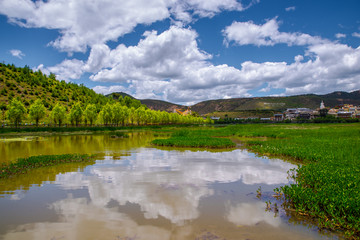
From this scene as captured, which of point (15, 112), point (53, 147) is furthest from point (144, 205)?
point (15, 112)

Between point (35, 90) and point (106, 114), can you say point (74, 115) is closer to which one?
point (106, 114)

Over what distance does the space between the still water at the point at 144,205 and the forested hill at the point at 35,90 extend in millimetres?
86343

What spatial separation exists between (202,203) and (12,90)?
11688cm

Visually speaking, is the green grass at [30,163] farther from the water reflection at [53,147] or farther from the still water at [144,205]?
the water reflection at [53,147]

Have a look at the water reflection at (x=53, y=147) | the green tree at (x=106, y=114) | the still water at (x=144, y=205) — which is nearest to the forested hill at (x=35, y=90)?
the green tree at (x=106, y=114)

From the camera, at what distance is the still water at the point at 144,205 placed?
7.96m

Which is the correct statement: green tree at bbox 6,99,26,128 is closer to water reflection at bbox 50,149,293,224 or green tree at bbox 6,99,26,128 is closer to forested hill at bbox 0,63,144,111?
forested hill at bbox 0,63,144,111

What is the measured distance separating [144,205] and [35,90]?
395ft

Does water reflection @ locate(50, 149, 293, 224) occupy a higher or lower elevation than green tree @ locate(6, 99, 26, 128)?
lower

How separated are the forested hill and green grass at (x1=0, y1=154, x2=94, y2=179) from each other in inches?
3086

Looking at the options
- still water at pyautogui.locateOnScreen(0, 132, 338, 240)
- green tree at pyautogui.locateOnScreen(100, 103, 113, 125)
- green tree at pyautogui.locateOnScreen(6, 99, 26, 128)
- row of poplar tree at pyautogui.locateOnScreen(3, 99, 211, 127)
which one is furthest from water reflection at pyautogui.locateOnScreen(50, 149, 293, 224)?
green tree at pyautogui.locateOnScreen(100, 103, 113, 125)

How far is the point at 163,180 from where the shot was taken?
14.5 m

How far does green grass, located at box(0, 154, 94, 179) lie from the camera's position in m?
15.7

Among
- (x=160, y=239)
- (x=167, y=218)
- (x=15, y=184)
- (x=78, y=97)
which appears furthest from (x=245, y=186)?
(x=78, y=97)
